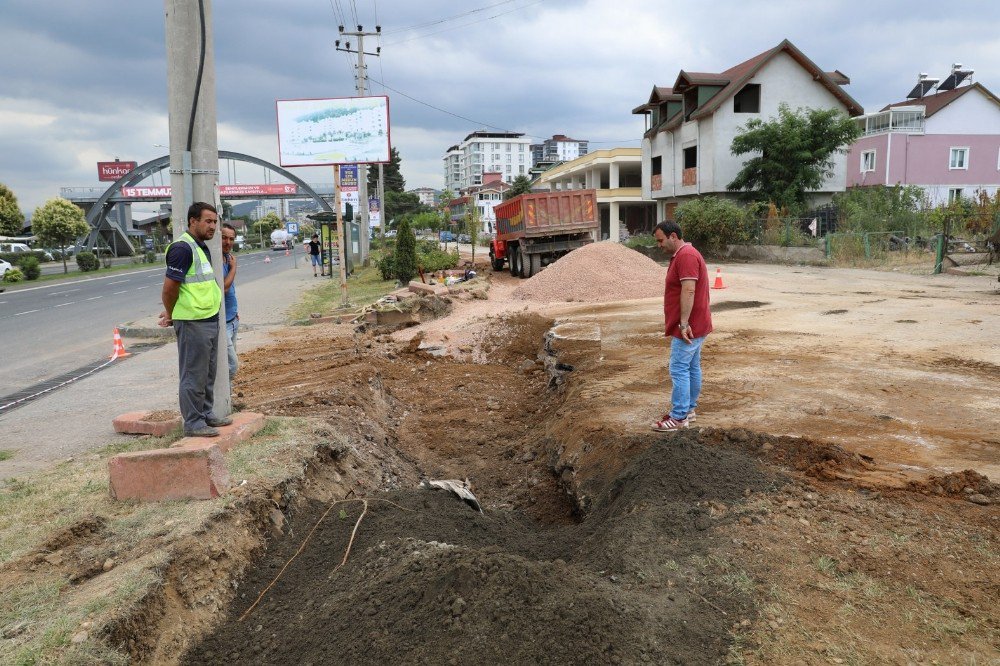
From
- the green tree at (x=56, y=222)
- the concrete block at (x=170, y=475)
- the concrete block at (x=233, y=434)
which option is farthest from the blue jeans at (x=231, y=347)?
the green tree at (x=56, y=222)

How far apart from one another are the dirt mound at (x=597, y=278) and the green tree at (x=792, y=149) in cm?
1499

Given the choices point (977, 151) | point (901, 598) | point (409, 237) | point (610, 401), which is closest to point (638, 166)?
point (977, 151)

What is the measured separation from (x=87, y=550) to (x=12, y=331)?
47.3 feet

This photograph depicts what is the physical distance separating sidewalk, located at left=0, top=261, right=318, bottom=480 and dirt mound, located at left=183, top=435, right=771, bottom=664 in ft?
9.45

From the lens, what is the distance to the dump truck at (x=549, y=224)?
20922mm

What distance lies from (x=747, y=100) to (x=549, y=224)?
1714 cm

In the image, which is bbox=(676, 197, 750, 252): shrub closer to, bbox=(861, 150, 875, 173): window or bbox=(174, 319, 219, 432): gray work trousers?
bbox=(861, 150, 875, 173): window

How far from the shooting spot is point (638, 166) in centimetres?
4584

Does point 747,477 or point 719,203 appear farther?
point 719,203

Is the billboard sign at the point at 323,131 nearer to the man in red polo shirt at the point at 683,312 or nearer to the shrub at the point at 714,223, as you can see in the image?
the shrub at the point at 714,223

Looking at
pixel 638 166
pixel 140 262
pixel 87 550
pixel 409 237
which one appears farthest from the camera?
pixel 140 262

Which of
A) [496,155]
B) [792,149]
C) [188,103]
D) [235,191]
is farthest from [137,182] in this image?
[496,155]

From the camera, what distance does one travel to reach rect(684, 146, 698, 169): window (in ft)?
115

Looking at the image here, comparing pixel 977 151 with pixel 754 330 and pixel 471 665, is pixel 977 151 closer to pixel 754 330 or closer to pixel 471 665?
pixel 754 330
